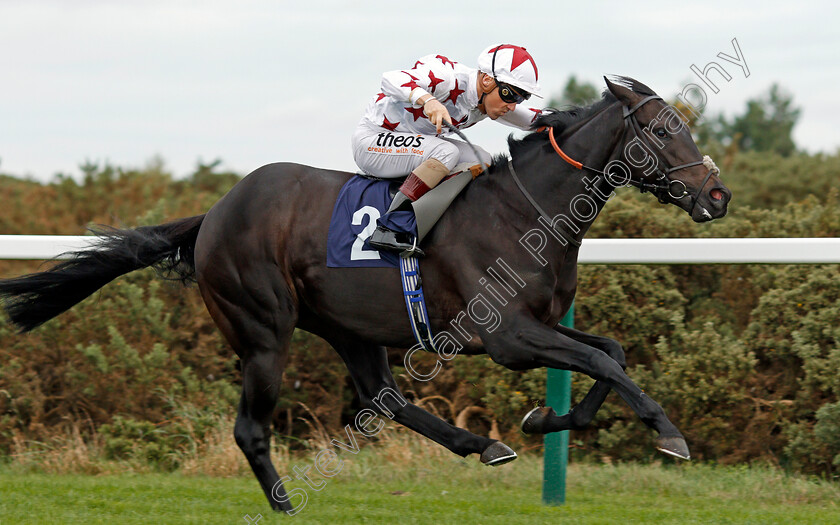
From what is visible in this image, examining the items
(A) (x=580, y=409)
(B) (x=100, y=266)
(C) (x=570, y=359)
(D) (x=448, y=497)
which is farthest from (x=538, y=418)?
(B) (x=100, y=266)

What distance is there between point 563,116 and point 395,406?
1.70m

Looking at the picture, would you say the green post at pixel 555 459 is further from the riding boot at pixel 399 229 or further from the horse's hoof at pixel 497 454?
the riding boot at pixel 399 229

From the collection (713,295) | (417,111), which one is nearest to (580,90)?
(713,295)

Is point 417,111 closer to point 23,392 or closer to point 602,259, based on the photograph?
point 602,259

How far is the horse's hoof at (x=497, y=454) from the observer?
173 inches

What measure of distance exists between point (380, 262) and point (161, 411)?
2.78 m

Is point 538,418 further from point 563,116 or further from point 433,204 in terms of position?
point 563,116

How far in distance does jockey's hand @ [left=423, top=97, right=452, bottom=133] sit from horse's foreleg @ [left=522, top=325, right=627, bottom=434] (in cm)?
109

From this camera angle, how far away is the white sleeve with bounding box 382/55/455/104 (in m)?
4.26

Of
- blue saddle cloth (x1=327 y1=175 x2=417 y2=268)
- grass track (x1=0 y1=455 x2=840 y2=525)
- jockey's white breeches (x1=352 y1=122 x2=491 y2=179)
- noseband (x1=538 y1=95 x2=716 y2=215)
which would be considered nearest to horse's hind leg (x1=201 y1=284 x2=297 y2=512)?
grass track (x1=0 y1=455 x2=840 y2=525)

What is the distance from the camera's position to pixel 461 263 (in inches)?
168

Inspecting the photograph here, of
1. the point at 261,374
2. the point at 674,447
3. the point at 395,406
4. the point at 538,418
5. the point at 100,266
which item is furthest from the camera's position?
the point at 100,266

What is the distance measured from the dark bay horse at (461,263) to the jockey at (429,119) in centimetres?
15

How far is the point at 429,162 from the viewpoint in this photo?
4.29m
